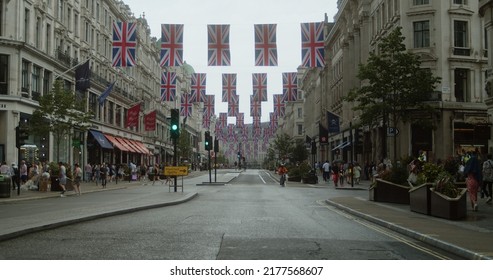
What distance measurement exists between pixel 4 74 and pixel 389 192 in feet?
99.0

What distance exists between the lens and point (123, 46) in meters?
34.8

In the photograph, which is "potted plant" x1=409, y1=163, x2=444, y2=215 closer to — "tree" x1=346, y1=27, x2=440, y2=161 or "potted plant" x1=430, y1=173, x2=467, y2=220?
"potted plant" x1=430, y1=173, x2=467, y2=220

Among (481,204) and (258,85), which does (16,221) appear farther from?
(258,85)

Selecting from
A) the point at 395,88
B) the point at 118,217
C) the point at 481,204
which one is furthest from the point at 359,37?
the point at 118,217

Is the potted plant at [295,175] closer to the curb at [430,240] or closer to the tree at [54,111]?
the tree at [54,111]

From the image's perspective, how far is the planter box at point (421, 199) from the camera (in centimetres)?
1745

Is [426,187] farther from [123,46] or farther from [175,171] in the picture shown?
[123,46]

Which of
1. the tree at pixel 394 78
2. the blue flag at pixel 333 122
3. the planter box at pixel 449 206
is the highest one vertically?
the tree at pixel 394 78

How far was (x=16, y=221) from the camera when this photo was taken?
14.3 meters

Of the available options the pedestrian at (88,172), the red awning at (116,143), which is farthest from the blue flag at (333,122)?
the red awning at (116,143)

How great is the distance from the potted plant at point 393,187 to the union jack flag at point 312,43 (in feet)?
34.5

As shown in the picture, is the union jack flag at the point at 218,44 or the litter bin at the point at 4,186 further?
the union jack flag at the point at 218,44

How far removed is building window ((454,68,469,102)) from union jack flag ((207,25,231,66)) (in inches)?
926

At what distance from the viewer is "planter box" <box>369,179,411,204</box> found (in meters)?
22.6
